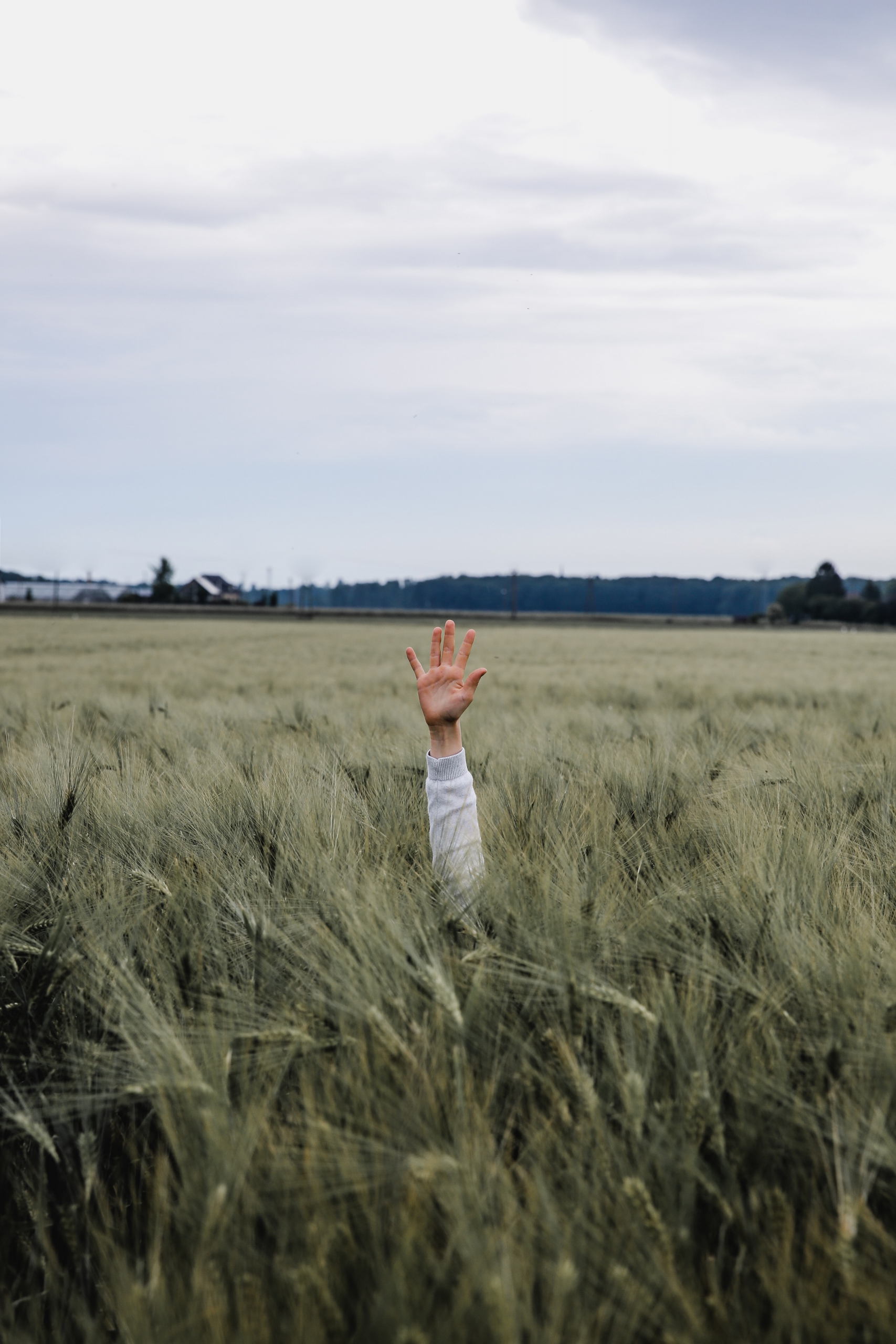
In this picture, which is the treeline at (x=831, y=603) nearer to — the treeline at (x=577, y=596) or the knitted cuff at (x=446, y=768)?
the treeline at (x=577, y=596)

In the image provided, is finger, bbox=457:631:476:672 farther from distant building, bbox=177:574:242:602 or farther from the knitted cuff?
distant building, bbox=177:574:242:602

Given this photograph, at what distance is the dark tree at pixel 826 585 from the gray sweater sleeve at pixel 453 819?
107 m

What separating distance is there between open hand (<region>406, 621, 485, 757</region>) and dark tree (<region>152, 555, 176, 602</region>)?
309 ft

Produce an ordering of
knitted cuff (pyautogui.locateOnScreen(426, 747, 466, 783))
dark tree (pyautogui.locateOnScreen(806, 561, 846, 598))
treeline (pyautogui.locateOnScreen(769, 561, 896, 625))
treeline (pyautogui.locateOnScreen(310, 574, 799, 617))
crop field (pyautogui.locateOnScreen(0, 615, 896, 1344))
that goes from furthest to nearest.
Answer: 1. treeline (pyautogui.locateOnScreen(310, 574, 799, 617))
2. dark tree (pyautogui.locateOnScreen(806, 561, 846, 598))
3. treeline (pyautogui.locateOnScreen(769, 561, 896, 625))
4. knitted cuff (pyautogui.locateOnScreen(426, 747, 466, 783))
5. crop field (pyautogui.locateOnScreen(0, 615, 896, 1344))

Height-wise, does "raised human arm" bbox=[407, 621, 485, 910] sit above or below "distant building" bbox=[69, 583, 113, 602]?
below

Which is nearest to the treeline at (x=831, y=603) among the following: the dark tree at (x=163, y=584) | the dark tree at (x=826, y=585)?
the dark tree at (x=826, y=585)

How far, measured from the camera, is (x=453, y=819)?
2283mm

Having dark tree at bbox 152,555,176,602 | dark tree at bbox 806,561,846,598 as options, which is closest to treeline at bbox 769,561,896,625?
dark tree at bbox 806,561,846,598

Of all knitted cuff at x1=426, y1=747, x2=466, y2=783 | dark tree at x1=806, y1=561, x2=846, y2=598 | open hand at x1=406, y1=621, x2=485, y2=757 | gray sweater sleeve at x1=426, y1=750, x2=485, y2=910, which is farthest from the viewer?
dark tree at x1=806, y1=561, x2=846, y2=598

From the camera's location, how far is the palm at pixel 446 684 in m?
2.47

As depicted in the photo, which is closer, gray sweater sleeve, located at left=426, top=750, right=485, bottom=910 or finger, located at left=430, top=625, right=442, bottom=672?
gray sweater sleeve, located at left=426, top=750, right=485, bottom=910

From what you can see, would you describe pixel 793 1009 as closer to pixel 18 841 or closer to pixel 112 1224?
pixel 112 1224

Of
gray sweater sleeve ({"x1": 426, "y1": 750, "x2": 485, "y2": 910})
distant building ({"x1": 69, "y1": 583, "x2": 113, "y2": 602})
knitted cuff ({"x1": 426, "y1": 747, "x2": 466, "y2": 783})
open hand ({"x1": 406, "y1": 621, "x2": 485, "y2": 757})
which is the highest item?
distant building ({"x1": 69, "y1": 583, "x2": 113, "y2": 602})

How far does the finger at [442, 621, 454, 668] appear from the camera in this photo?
265 centimetres
